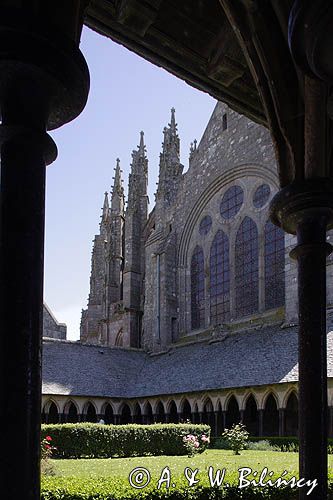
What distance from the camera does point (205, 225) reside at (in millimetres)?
27844

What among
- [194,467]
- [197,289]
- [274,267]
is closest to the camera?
[194,467]

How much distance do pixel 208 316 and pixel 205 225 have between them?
4.10 meters

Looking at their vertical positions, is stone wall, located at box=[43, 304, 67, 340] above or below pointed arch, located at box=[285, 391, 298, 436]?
above

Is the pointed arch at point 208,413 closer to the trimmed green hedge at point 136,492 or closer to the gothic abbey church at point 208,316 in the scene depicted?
the gothic abbey church at point 208,316

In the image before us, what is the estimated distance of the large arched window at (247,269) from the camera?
24.7 m

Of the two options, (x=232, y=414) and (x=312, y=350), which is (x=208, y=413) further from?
(x=312, y=350)

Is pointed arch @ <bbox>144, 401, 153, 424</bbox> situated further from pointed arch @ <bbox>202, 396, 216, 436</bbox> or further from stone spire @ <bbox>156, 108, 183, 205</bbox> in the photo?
stone spire @ <bbox>156, 108, 183, 205</bbox>

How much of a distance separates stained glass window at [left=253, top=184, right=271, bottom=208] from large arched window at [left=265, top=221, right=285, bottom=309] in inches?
37.8

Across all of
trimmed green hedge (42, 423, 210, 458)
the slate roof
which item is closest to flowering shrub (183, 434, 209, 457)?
trimmed green hedge (42, 423, 210, 458)

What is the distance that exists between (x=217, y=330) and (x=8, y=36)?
74.5 ft

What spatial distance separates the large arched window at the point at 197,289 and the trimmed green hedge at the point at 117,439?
9.00 m

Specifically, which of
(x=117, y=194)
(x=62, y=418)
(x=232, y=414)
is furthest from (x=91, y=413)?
(x=117, y=194)

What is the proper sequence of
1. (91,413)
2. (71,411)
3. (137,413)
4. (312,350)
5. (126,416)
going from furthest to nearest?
(126,416) < (91,413) < (71,411) < (137,413) < (312,350)

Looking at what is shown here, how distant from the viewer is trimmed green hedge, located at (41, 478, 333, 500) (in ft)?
22.3
